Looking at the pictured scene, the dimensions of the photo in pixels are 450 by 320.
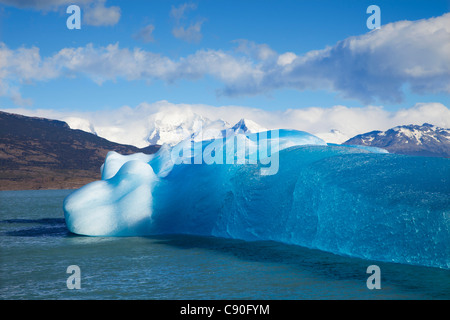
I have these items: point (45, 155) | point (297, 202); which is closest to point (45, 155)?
point (45, 155)

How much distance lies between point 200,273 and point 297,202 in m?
3.72

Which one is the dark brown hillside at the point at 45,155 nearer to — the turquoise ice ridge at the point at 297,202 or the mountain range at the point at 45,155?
the mountain range at the point at 45,155

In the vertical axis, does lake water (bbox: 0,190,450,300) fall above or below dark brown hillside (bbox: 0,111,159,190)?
below

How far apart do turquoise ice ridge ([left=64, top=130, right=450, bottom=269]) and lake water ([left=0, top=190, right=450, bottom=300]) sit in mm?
477

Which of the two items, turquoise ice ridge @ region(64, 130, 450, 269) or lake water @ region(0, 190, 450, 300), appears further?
turquoise ice ridge @ region(64, 130, 450, 269)

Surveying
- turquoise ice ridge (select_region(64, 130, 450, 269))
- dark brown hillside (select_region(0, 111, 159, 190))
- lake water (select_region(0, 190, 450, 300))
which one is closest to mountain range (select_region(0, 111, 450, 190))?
dark brown hillside (select_region(0, 111, 159, 190))

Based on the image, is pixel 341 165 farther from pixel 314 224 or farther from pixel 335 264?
pixel 335 264

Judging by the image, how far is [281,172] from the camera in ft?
42.0

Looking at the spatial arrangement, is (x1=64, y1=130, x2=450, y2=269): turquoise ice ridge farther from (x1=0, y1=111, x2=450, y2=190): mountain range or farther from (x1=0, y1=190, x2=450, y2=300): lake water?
(x1=0, y1=111, x2=450, y2=190): mountain range

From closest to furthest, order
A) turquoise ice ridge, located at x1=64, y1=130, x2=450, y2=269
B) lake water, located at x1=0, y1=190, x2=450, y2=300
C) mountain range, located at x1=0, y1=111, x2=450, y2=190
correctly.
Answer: lake water, located at x1=0, y1=190, x2=450, y2=300 → turquoise ice ridge, located at x1=64, y1=130, x2=450, y2=269 → mountain range, located at x1=0, y1=111, x2=450, y2=190

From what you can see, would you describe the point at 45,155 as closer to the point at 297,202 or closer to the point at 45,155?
the point at 45,155

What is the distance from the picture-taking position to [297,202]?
1170cm

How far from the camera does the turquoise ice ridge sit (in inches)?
362
